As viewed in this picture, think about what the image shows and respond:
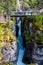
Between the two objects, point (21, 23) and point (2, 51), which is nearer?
point (2, 51)

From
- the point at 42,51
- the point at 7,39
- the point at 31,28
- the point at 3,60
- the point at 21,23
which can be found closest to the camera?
the point at 3,60

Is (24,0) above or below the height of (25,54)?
above

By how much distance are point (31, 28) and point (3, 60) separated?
6.51 meters

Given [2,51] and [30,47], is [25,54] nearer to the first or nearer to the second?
[30,47]

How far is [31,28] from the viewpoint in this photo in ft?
85.0

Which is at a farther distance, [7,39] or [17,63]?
[17,63]

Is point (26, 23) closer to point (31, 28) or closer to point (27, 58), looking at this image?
point (31, 28)

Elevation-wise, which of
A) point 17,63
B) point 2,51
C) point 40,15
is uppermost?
point 40,15

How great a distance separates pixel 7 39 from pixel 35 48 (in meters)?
3.31

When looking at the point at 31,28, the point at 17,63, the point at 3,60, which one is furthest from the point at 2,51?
the point at 31,28

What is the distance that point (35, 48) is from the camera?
2425 cm

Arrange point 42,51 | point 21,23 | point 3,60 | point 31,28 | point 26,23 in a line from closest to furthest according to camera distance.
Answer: point 3,60 < point 42,51 < point 31,28 < point 26,23 < point 21,23

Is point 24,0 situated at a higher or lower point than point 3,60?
higher

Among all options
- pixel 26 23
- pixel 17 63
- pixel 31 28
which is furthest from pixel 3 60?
pixel 26 23
